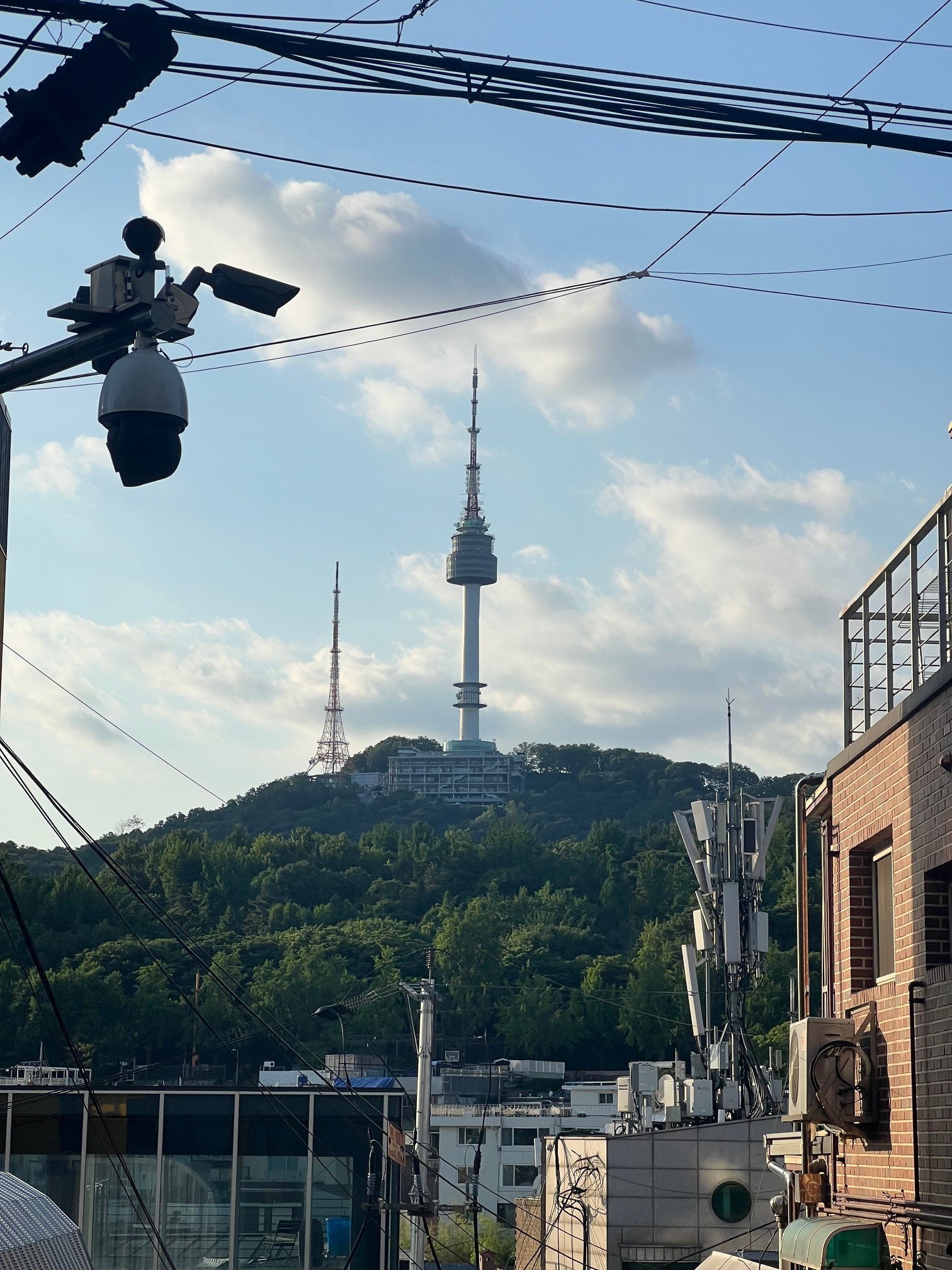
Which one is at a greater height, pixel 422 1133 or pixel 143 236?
pixel 143 236

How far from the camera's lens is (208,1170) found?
1106 inches

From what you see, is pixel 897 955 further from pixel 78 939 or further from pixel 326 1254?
pixel 78 939

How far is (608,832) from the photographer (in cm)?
13950

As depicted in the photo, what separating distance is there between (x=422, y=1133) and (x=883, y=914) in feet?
47.6

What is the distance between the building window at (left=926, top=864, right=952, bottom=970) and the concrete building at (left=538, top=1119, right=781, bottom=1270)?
18187 millimetres

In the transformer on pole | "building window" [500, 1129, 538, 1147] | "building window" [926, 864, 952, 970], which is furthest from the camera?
"building window" [500, 1129, 538, 1147]

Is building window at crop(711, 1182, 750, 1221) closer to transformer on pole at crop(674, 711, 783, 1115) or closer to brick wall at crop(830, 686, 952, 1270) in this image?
transformer on pole at crop(674, 711, 783, 1115)

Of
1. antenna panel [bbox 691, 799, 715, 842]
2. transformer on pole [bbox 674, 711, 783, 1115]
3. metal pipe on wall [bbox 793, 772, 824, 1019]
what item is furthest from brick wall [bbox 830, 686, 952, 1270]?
antenna panel [bbox 691, 799, 715, 842]

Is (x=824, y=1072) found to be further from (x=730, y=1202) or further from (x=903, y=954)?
(x=730, y=1202)

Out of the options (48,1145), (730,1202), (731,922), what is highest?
(731,922)

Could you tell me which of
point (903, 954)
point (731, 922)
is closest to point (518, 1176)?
point (731, 922)

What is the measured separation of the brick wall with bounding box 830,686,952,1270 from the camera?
1021cm

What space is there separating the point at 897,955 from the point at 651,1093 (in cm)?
3033

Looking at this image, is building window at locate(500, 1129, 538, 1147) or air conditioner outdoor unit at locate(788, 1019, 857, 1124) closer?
air conditioner outdoor unit at locate(788, 1019, 857, 1124)
